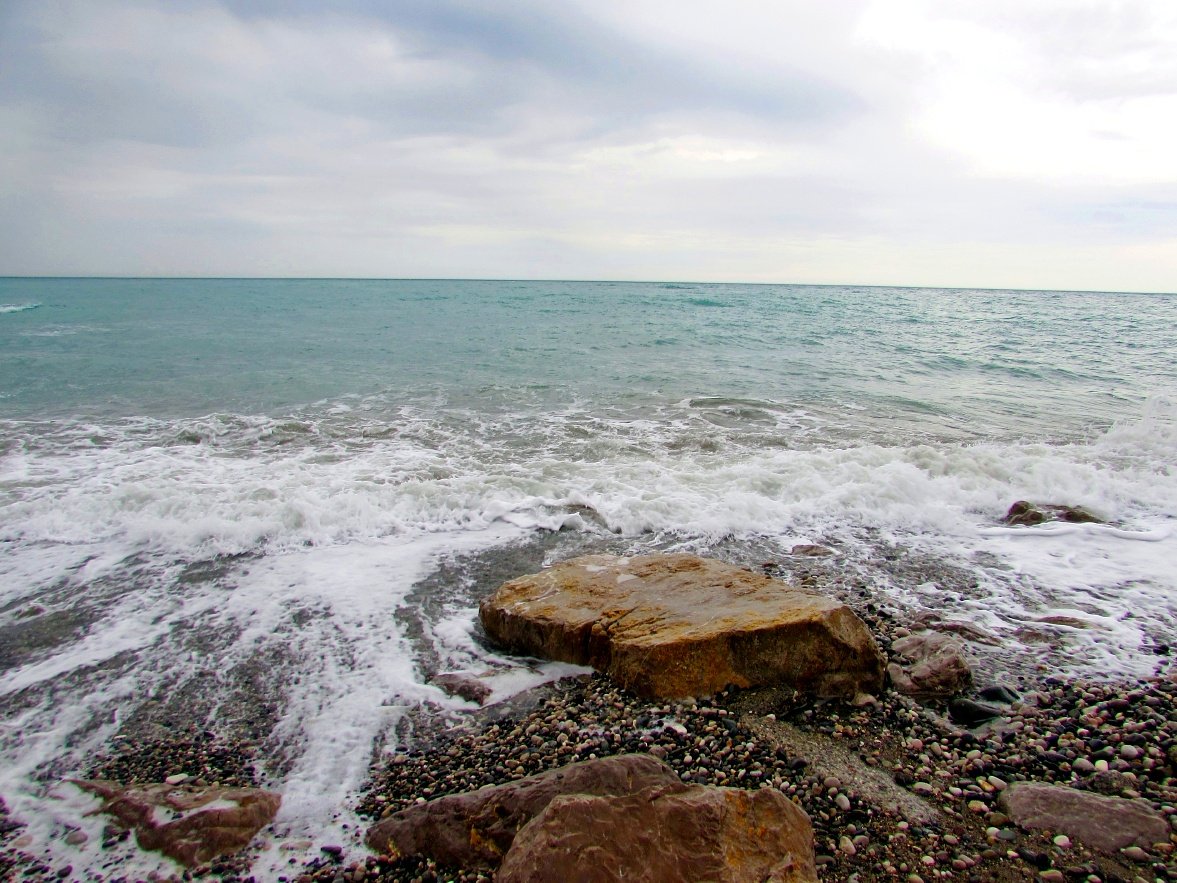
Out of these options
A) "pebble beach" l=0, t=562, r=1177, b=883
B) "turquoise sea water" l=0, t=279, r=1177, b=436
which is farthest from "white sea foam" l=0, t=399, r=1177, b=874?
"turquoise sea water" l=0, t=279, r=1177, b=436

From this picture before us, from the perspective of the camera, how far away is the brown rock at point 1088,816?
10.3 ft

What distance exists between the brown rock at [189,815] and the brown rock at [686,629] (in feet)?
7.40

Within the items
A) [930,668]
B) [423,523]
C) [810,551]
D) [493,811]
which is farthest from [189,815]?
[810,551]

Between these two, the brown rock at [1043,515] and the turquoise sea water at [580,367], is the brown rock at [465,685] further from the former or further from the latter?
the turquoise sea water at [580,367]

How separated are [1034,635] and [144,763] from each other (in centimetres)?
715

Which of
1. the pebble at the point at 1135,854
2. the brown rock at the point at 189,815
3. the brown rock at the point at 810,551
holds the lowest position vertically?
the brown rock at the point at 189,815

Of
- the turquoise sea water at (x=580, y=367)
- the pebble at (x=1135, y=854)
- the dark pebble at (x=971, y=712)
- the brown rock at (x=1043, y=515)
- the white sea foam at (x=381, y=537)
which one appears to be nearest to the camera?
the pebble at (x=1135, y=854)

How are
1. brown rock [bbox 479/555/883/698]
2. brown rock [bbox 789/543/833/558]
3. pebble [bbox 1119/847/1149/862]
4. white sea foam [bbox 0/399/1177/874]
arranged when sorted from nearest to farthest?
pebble [bbox 1119/847/1149/862] < brown rock [bbox 479/555/883/698] < white sea foam [bbox 0/399/1177/874] < brown rock [bbox 789/543/833/558]

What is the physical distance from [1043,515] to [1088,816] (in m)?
6.01

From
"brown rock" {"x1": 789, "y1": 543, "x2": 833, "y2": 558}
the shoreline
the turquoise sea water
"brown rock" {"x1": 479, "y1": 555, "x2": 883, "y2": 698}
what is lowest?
the shoreline

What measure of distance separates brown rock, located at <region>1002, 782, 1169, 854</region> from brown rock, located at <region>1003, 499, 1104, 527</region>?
5537mm

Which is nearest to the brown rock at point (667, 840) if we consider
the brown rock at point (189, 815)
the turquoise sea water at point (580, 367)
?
the brown rock at point (189, 815)

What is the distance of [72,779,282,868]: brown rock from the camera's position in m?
3.35

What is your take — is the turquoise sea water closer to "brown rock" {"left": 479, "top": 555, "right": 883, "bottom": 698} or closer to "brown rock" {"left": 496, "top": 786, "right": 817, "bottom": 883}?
"brown rock" {"left": 479, "top": 555, "right": 883, "bottom": 698}
